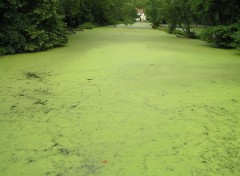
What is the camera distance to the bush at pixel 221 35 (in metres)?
7.55

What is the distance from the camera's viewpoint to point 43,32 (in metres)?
6.82

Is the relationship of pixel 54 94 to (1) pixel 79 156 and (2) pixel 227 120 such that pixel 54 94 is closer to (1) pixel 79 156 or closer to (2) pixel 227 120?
(1) pixel 79 156

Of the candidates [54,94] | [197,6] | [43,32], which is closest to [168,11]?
[197,6]

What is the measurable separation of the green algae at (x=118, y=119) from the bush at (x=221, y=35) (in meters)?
2.48

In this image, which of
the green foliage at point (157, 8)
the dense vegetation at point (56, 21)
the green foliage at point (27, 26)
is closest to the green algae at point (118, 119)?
the green foliage at point (27, 26)

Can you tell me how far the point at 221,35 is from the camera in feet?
25.4

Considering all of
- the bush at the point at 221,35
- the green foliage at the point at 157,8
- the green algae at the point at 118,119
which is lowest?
the green algae at the point at 118,119

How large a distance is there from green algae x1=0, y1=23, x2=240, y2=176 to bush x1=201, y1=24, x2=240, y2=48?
8.15ft

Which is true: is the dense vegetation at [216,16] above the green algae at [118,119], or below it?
above

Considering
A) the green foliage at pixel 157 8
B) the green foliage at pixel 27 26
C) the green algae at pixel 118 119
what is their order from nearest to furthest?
the green algae at pixel 118 119
the green foliage at pixel 27 26
the green foliage at pixel 157 8

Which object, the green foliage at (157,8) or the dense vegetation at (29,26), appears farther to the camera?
the green foliage at (157,8)

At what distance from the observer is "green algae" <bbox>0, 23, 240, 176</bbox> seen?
218 centimetres

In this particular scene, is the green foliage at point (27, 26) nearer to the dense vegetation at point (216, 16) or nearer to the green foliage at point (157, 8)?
the dense vegetation at point (216, 16)

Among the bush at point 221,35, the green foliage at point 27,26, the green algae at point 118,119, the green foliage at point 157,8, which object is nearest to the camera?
the green algae at point 118,119
